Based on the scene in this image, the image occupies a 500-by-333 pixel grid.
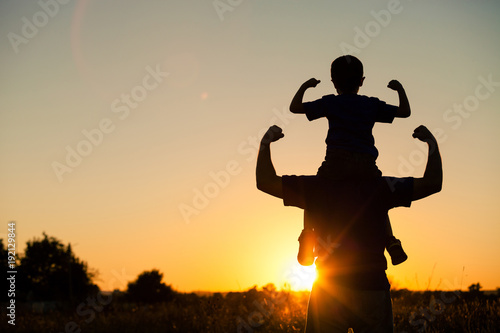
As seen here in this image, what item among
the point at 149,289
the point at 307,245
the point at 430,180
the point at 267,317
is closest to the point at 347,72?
the point at 430,180

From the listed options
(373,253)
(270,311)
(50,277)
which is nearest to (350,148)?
(373,253)

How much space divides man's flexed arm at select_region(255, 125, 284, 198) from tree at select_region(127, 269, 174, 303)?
2051 inches

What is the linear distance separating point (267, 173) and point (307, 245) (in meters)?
0.51

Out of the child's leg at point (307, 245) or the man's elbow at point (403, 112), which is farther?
the man's elbow at point (403, 112)

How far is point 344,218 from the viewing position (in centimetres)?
290

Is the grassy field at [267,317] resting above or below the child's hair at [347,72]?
below

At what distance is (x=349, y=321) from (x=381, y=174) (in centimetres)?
94

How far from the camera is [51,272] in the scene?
63438mm

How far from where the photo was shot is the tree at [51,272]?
201ft

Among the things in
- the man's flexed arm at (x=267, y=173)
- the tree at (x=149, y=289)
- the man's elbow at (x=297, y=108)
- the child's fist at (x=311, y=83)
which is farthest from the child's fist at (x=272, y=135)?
the tree at (x=149, y=289)

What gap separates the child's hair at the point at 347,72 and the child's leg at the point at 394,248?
37.3 inches

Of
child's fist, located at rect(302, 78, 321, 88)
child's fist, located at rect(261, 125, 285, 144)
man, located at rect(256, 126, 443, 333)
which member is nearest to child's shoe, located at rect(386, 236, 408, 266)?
man, located at rect(256, 126, 443, 333)

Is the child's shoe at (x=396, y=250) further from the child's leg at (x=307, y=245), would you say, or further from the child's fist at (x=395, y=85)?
the child's fist at (x=395, y=85)

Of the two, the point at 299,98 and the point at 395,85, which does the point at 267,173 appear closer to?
the point at 299,98
